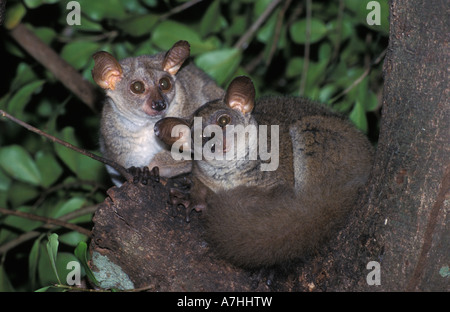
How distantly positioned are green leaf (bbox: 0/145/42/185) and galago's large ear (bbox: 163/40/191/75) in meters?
1.33

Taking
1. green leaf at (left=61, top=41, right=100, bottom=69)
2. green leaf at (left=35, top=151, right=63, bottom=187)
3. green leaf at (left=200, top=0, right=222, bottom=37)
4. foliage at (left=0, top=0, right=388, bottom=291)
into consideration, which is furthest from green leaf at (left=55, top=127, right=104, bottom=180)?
green leaf at (left=200, top=0, right=222, bottom=37)

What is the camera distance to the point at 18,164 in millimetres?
3951

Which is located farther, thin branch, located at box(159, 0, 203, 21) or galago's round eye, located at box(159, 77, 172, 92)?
thin branch, located at box(159, 0, 203, 21)

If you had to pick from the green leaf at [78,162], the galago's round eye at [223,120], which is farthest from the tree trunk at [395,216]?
the green leaf at [78,162]

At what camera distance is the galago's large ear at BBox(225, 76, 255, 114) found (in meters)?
2.79

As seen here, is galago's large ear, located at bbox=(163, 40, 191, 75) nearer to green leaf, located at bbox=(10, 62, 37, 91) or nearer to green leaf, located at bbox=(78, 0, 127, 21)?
green leaf, located at bbox=(78, 0, 127, 21)

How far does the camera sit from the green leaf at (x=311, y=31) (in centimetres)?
414

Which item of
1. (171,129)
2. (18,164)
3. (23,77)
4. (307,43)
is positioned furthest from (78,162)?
(307,43)

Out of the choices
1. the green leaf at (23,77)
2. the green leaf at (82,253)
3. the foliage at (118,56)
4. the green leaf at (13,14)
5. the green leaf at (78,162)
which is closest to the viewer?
the green leaf at (82,253)

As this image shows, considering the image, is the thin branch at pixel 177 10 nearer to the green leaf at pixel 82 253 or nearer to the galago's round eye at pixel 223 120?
the galago's round eye at pixel 223 120

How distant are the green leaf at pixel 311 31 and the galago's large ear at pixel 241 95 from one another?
1.47 meters

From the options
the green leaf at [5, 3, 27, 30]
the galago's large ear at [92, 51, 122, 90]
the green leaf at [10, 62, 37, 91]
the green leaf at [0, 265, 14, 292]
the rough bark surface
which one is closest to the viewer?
the rough bark surface

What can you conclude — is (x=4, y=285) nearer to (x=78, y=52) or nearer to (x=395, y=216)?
(x=78, y=52)

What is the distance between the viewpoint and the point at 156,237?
2508 mm
